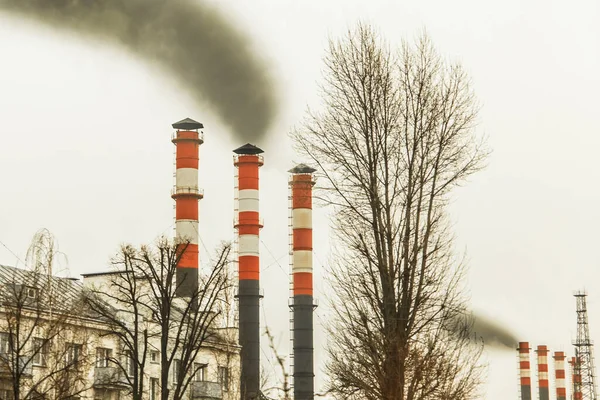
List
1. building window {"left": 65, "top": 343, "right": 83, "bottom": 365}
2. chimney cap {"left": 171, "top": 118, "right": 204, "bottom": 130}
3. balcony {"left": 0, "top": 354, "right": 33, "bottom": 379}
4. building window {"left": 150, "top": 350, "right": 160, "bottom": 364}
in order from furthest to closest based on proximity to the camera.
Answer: chimney cap {"left": 171, "top": 118, "right": 204, "bottom": 130}, building window {"left": 150, "top": 350, "right": 160, "bottom": 364}, building window {"left": 65, "top": 343, "right": 83, "bottom": 365}, balcony {"left": 0, "top": 354, "right": 33, "bottom": 379}

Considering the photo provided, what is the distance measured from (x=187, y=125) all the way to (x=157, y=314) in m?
21.4

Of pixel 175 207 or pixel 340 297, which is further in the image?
pixel 175 207

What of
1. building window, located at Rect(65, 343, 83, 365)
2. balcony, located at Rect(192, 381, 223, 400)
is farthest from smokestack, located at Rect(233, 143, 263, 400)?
building window, located at Rect(65, 343, 83, 365)

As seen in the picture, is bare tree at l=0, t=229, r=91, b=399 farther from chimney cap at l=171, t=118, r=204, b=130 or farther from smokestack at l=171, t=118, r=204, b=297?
chimney cap at l=171, t=118, r=204, b=130

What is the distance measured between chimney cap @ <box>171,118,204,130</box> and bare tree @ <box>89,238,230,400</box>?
26.2 feet

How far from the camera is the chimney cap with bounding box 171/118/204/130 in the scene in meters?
56.6

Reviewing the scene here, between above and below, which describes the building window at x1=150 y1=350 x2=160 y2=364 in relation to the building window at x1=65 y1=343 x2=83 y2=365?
above

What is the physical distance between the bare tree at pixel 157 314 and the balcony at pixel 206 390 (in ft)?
2.06

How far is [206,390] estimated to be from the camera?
5100 cm

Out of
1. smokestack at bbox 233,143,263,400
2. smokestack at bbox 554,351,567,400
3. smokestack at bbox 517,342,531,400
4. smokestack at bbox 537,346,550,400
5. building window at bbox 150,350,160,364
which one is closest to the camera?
building window at bbox 150,350,160,364

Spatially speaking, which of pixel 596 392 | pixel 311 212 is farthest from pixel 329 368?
pixel 596 392

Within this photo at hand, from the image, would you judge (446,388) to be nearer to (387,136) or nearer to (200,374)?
(387,136)

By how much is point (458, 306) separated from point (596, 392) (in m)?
84.2

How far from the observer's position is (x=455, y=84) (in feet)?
72.3
